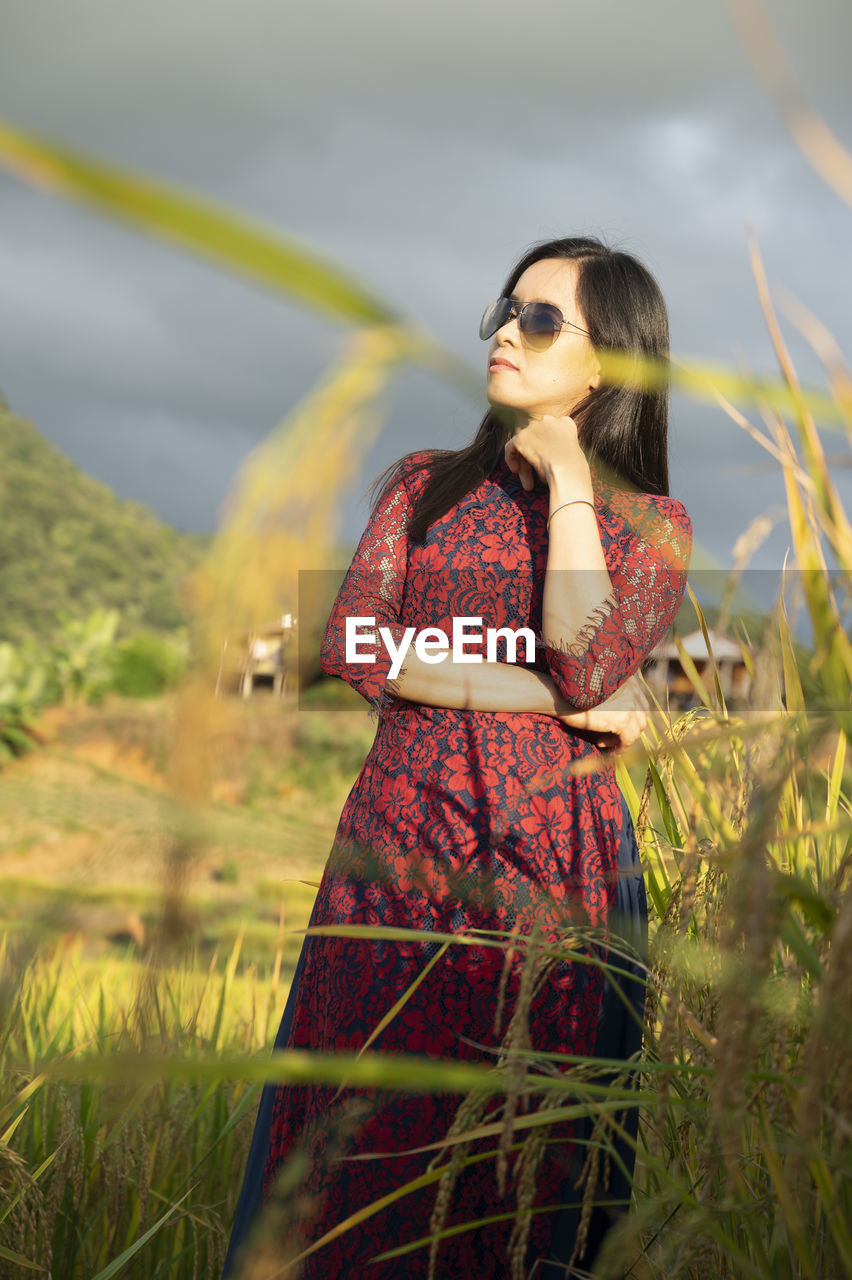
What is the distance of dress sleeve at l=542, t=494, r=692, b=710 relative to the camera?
174 cm

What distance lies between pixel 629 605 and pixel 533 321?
63 centimetres

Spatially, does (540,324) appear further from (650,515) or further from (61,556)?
(61,556)

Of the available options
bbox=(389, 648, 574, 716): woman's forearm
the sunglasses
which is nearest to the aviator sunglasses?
the sunglasses

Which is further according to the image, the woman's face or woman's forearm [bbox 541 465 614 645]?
the woman's face

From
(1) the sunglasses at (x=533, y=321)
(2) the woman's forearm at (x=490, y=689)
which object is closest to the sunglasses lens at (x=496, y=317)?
(1) the sunglasses at (x=533, y=321)

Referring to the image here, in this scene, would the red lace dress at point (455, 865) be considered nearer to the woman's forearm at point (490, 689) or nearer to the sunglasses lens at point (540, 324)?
the woman's forearm at point (490, 689)

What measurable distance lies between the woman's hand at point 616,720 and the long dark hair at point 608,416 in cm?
49

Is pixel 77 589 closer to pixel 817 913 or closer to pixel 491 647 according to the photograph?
pixel 491 647

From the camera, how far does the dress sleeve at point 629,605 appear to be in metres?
1.74

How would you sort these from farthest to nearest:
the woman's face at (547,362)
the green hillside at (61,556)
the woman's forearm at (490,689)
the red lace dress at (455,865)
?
the green hillside at (61,556), the woman's face at (547,362), the woman's forearm at (490,689), the red lace dress at (455,865)

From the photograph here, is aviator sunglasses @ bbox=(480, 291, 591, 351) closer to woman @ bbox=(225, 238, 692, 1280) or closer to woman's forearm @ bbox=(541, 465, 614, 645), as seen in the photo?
woman @ bbox=(225, 238, 692, 1280)

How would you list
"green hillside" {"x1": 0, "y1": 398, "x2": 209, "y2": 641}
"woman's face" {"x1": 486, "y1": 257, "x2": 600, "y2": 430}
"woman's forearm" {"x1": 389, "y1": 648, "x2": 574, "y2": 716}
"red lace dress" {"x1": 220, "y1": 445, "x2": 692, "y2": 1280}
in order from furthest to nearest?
1. "green hillside" {"x1": 0, "y1": 398, "x2": 209, "y2": 641}
2. "woman's face" {"x1": 486, "y1": 257, "x2": 600, "y2": 430}
3. "woman's forearm" {"x1": 389, "y1": 648, "x2": 574, "y2": 716}
4. "red lace dress" {"x1": 220, "y1": 445, "x2": 692, "y2": 1280}

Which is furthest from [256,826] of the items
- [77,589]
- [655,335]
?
[77,589]

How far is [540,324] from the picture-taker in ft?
6.70
